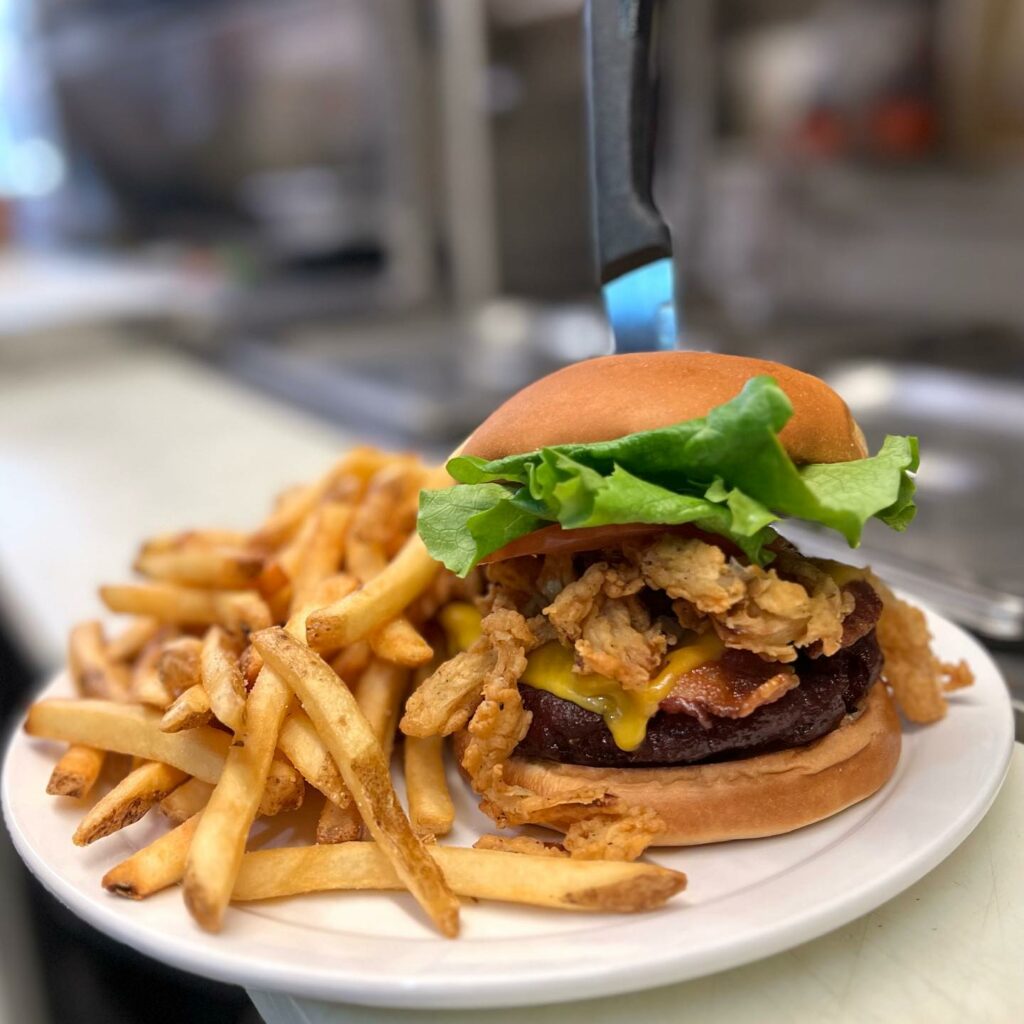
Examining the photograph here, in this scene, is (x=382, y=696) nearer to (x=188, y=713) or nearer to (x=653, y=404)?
(x=188, y=713)

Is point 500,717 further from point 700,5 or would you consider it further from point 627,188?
point 700,5

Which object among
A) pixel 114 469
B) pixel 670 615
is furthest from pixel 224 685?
pixel 114 469

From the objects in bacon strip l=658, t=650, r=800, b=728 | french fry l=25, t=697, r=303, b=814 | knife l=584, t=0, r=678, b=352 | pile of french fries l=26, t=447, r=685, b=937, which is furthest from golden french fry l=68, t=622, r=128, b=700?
knife l=584, t=0, r=678, b=352

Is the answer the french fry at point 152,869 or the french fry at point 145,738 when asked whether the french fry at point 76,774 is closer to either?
the french fry at point 145,738

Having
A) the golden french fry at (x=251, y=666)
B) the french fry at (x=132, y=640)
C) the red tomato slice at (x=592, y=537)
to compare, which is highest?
the red tomato slice at (x=592, y=537)

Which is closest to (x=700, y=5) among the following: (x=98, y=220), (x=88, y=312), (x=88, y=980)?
(x=88, y=312)

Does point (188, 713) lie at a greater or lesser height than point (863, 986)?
greater

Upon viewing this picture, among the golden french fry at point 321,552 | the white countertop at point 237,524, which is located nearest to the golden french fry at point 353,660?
the golden french fry at point 321,552
